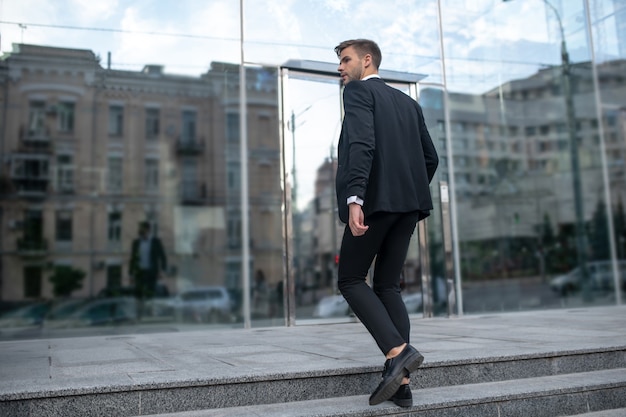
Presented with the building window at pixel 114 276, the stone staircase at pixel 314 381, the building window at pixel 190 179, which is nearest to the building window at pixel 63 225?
the building window at pixel 114 276

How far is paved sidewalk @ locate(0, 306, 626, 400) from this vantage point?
264cm

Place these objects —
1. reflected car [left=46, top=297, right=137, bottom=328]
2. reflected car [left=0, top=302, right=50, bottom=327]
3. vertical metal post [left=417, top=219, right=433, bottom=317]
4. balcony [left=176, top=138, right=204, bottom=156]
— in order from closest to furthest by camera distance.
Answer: vertical metal post [left=417, top=219, right=433, bottom=317] → reflected car [left=0, top=302, right=50, bottom=327] → reflected car [left=46, top=297, right=137, bottom=328] → balcony [left=176, top=138, right=204, bottom=156]

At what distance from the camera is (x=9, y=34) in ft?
28.9

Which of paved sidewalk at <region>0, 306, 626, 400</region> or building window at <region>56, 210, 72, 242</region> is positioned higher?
building window at <region>56, 210, 72, 242</region>

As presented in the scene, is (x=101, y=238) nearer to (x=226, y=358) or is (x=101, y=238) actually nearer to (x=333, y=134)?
(x=333, y=134)

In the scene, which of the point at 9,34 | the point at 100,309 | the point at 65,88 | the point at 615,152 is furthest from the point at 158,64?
the point at 615,152

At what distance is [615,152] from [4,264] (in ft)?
74.5

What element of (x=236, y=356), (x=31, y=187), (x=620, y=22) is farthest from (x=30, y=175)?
(x=236, y=356)

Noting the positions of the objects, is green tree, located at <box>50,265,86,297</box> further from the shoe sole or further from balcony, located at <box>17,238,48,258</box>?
the shoe sole

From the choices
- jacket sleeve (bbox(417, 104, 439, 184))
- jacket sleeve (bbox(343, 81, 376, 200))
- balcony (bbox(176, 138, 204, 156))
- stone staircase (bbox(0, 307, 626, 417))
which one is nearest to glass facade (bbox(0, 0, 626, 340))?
balcony (bbox(176, 138, 204, 156))

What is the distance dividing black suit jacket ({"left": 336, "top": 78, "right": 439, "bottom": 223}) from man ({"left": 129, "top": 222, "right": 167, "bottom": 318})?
701 inches

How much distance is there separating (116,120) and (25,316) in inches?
466

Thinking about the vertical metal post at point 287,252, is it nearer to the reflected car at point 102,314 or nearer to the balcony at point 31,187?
the reflected car at point 102,314

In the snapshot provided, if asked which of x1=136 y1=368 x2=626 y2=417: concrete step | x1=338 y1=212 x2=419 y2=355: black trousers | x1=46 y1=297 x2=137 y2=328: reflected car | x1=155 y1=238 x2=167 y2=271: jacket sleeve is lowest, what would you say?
x1=46 y1=297 x2=137 y2=328: reflected car
